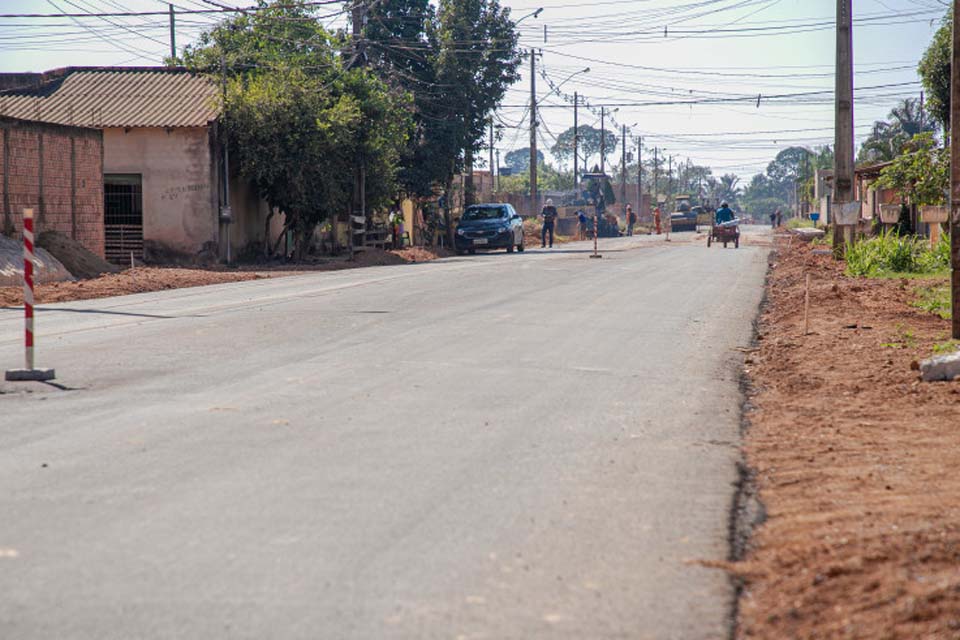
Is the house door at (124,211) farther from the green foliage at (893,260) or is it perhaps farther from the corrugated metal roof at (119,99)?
the green foliage at (893,260)

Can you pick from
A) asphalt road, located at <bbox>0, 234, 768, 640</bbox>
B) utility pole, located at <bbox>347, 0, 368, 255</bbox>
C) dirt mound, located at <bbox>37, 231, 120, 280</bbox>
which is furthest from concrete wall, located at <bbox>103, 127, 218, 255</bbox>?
asphalt road, located at <bbox>0, 234, 768, 640</bbox>

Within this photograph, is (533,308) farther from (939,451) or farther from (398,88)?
(398,88)

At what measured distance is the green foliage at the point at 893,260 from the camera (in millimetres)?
23922

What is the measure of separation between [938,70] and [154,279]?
1838 cm

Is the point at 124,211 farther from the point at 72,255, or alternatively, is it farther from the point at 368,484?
the point at 368,484

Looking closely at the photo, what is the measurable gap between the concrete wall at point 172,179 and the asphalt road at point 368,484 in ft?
66.6

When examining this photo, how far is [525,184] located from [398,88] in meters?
78.5

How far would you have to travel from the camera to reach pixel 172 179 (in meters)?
33.0

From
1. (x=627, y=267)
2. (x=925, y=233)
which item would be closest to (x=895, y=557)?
(x=627, y=267)

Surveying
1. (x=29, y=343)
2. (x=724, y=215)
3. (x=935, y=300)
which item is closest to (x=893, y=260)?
(x=935, y=300)

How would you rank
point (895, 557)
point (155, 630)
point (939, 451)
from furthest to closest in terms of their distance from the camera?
point (939, 451) < point (895, 557) < point (155, 630)

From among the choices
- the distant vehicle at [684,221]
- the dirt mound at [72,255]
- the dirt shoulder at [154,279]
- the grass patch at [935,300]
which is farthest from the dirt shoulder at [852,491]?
the distant vehicle at [684,221]

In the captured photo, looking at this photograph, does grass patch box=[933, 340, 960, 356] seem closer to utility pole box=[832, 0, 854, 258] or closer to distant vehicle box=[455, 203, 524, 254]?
utility pole box=[832, 0, 854, 258]

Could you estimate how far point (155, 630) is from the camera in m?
3.89
